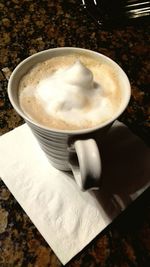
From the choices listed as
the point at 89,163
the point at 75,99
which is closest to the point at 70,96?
the point at 75,99

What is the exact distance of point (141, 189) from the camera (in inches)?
18.9

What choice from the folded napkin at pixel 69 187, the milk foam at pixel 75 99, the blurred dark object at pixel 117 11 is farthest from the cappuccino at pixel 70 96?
the blurred dark object at pixel 117 11

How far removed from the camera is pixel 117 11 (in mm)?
811

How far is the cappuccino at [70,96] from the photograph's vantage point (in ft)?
1.40

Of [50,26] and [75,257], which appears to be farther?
[50,26]

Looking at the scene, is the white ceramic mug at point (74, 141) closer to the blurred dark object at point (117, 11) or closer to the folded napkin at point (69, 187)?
the folded napkin at point (69, 187)

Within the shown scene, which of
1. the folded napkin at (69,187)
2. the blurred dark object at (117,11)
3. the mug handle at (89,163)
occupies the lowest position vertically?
the folded napkin at (69,187)

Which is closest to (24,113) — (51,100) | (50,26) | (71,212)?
(51,100)

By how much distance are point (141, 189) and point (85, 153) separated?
18cm

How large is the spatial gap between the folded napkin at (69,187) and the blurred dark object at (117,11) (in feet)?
1.30

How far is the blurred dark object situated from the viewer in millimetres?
805

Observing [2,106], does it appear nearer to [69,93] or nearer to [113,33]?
[69,93]

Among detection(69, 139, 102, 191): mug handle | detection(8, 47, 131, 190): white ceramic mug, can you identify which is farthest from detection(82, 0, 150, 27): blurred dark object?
detection(69, 139, 102, 191): mug handle

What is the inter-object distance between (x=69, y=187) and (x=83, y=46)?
46cm
